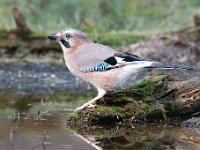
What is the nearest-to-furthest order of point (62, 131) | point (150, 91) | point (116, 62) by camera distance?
point (62, 131)
point (116, 62)
point (150, 91)

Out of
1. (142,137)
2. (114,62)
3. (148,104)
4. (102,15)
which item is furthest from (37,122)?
(102,15)

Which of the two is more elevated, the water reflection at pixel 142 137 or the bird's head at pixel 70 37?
the bird's head at pixel 70 37

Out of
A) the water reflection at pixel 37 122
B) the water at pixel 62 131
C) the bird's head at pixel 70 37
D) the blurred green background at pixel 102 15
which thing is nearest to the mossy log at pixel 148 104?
the water at pixel 62 131

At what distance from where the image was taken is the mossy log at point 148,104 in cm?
869

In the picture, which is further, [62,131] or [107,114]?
[107,114]

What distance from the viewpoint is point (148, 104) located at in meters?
8.89

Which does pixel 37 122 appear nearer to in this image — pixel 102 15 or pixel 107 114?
pixel 107 114

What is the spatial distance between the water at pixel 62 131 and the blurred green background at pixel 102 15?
14.3ft

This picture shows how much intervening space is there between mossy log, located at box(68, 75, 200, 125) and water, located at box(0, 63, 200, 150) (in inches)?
4.7

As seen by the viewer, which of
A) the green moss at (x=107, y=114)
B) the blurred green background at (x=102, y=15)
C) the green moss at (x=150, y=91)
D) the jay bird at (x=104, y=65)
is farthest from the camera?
the blurred green background at (x=102, y=15)

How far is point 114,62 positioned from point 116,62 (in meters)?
0.03

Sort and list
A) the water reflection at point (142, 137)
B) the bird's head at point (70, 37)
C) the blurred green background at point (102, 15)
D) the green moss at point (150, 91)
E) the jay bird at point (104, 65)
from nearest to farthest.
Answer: the water reflection at point (142, 137) → the jay bird at point (104, 65) → the bird's head at point (70, 37) → the green moss at point (150, 91) → the blurred green background at point (102, 15)

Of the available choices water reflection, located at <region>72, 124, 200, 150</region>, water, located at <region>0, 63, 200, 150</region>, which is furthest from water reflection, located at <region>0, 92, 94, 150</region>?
water reflection, located at <region>72, 124, 200, 150</region>

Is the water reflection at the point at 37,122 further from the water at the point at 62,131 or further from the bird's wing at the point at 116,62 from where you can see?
the bird's wing at the point at 116,62
